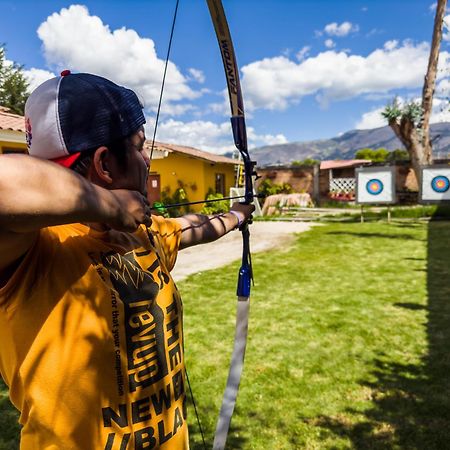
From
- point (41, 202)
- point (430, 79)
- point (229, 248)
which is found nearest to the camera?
point (41, 202)

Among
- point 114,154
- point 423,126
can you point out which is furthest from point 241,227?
point 423,126

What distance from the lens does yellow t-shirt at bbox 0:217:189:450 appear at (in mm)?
803

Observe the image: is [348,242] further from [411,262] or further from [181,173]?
[181,173]

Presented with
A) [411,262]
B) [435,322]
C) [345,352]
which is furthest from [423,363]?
[411,262]

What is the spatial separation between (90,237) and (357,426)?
252 cm

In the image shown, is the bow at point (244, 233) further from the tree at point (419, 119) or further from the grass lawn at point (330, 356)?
the tree at point (419, 119)

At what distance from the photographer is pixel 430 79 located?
501 inches

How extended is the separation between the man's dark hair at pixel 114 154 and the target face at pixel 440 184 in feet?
47.8

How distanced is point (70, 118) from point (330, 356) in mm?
3440

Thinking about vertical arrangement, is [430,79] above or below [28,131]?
above

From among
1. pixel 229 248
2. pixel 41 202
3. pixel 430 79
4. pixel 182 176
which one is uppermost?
pixel 430 79

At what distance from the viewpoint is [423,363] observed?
3.42 meters

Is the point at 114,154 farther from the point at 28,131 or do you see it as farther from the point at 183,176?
the point at 183,176

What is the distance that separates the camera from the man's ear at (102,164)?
0.81 m
